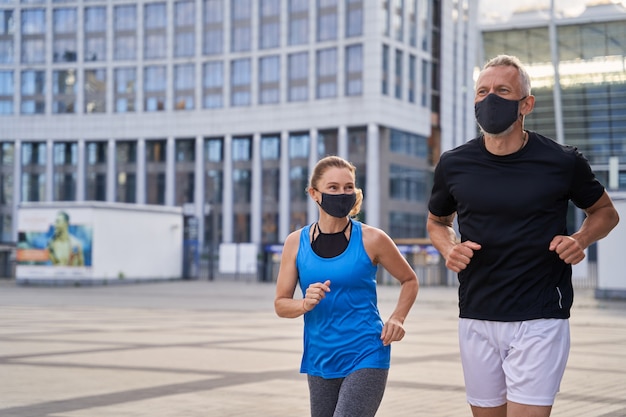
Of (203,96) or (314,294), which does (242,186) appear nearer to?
(203,96)

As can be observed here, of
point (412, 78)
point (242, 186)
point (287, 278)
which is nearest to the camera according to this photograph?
point (287, 278)

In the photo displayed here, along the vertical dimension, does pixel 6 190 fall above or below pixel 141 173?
below

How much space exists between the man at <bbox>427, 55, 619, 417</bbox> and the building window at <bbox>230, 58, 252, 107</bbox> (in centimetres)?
7887

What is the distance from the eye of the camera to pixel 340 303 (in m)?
4.83

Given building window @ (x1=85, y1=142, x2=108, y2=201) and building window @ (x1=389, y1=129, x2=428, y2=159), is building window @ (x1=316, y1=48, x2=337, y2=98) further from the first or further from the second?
building window @ (x1=85, y1=142, x2=108, y2=201)

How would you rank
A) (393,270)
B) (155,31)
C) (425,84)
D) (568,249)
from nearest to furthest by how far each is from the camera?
(568,249) < (393,270) < (425,84) < (155,31)

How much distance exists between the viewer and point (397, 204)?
78.9 meters

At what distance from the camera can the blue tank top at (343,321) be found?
480 centimetres

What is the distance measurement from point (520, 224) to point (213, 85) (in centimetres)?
8130

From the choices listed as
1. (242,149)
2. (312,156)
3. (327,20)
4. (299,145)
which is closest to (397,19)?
(327,20)

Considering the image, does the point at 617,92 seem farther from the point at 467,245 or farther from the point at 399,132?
the point at 467,245

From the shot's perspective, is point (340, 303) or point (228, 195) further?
point (228, 195)

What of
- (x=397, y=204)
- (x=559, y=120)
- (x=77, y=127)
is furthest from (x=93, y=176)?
(x=559, y=120)

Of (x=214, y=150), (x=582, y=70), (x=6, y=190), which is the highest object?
(x=582, y=70)
